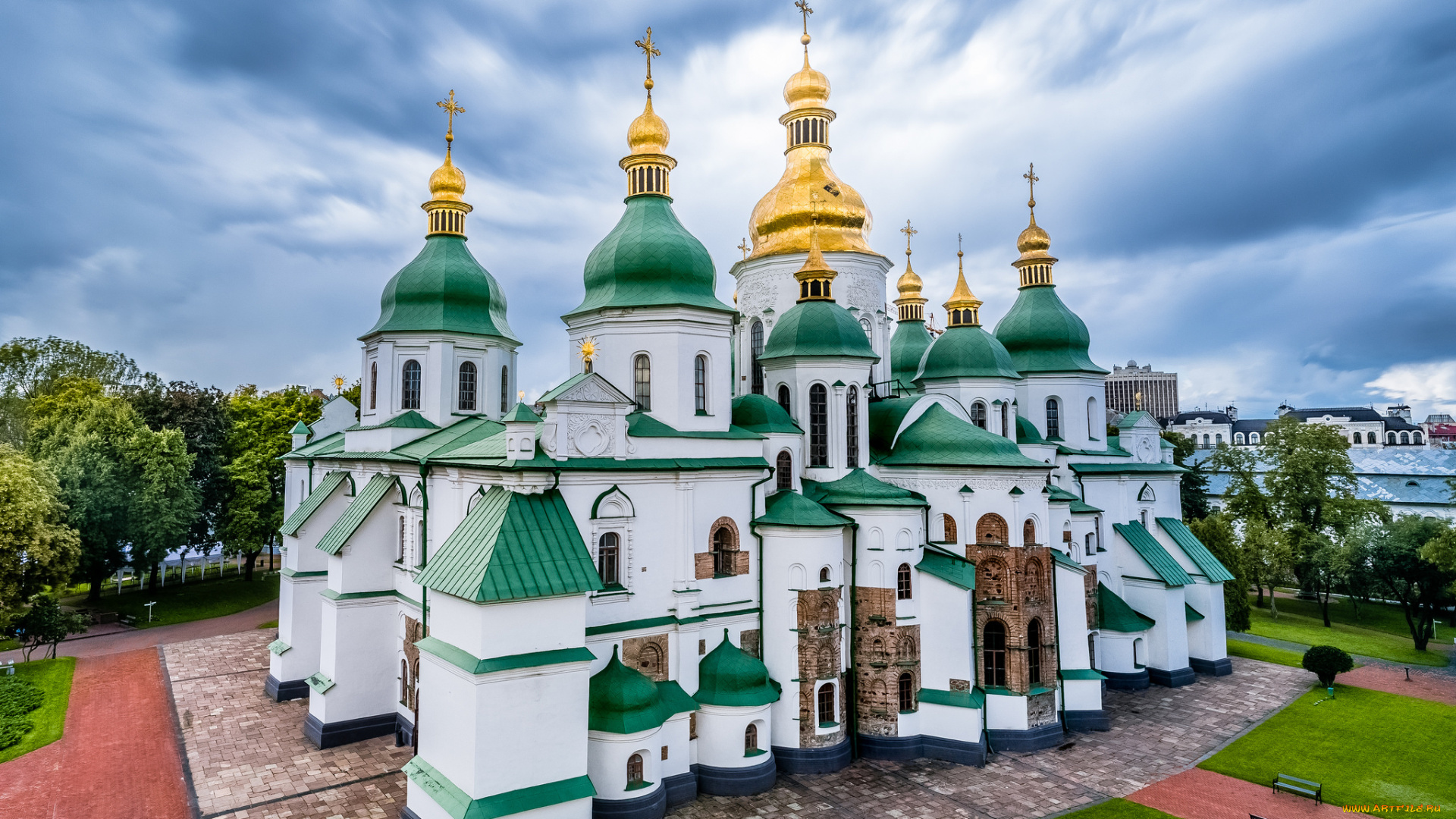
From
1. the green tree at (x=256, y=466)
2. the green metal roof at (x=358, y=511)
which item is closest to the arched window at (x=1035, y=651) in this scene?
the green metal roof at (x=358, y=511)

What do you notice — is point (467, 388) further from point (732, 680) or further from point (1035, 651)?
point (1035, 651)

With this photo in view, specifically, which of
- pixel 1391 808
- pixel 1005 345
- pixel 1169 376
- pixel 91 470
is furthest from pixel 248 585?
pixel 1169 376

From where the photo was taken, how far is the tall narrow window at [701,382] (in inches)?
747

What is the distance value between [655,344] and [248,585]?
109ft

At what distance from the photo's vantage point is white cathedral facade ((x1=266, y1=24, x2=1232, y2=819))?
1459 centimetres

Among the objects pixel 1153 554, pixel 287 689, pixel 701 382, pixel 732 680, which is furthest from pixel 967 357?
pixel 287 689

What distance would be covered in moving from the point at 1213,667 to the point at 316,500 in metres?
30.6

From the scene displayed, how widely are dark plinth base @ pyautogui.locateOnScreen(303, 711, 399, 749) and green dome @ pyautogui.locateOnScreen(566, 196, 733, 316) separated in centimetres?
1183

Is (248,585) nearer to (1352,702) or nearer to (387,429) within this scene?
(387,429)

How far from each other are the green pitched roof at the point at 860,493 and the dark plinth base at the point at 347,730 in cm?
1263

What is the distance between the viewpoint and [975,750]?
60.5 feet

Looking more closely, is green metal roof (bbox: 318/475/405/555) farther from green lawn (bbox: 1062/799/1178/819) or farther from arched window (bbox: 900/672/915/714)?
green lawn (bbox: 1062/799/1178/819)

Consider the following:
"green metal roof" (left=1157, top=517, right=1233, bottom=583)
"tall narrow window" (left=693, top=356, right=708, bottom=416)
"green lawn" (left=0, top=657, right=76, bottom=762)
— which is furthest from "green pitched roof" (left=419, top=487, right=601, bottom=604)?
"green metal roof" (left=1157, top=517, right=1233, bottom=583)

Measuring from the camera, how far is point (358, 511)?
20.2m
